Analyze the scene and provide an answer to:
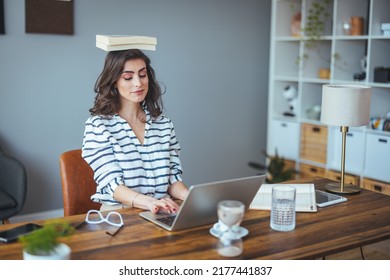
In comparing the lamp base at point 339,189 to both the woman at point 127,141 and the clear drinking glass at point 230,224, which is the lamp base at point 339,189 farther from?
the clear drinking glass at point 230,224

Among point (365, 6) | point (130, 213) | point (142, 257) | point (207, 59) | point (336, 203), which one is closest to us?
point (142, 257)

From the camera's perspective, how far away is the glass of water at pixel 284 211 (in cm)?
195

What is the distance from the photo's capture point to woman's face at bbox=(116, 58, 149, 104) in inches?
95.1

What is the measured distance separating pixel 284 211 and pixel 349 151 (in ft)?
8.84

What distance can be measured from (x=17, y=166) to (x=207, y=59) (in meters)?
2.04

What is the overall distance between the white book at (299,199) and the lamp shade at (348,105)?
348mm

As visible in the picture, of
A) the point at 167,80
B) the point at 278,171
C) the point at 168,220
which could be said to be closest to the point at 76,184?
the point at 168,220

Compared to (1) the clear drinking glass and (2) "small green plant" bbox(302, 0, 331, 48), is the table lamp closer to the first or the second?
(1) the clear drinking glass

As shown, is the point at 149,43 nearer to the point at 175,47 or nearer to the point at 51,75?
the point at 51,75

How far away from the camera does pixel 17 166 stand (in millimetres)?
3564

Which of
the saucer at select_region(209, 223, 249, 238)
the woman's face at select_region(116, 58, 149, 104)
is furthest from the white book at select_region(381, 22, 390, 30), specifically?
the saucer at select_region(209, 223, 249, 238)

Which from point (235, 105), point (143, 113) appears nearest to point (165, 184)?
point (143, 113)

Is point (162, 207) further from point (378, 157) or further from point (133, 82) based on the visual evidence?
point (378, 157)

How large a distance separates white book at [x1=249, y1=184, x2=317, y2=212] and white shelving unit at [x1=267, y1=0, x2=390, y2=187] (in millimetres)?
1973
